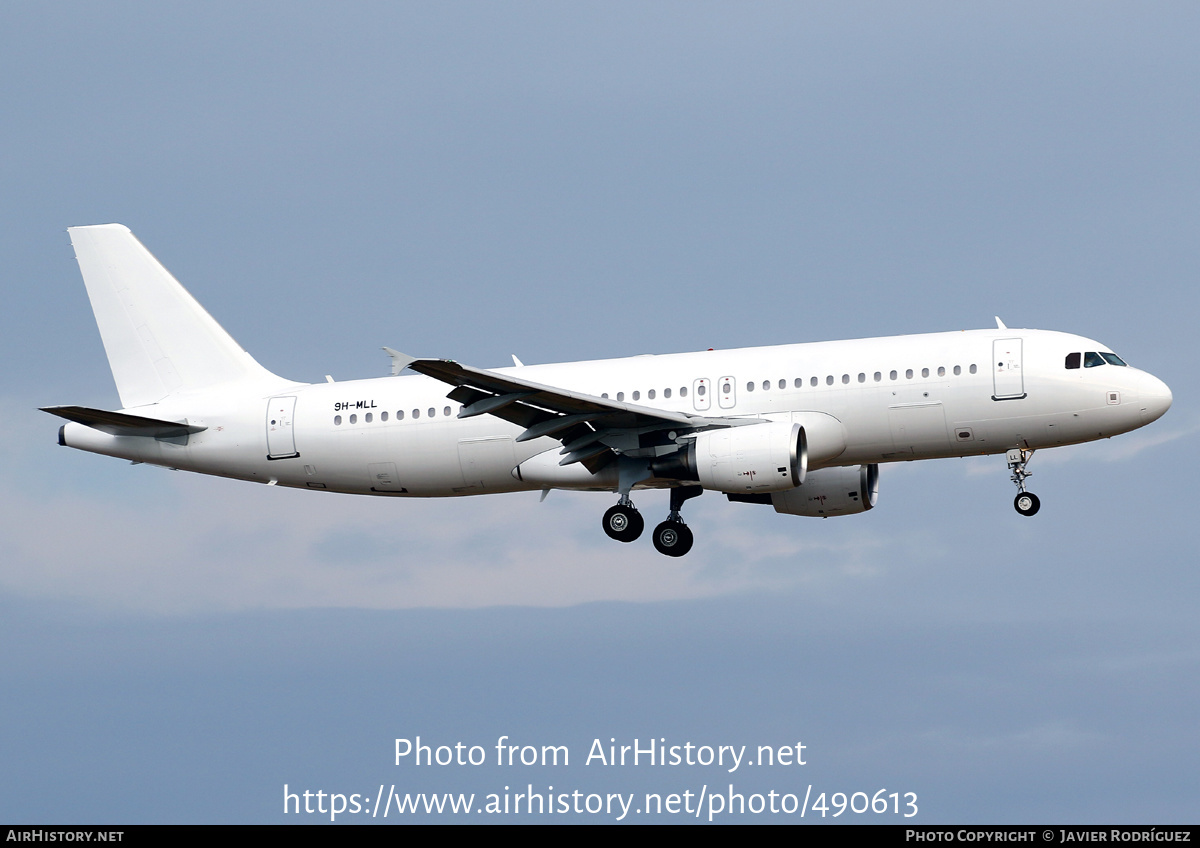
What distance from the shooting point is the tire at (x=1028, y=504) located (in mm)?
36406

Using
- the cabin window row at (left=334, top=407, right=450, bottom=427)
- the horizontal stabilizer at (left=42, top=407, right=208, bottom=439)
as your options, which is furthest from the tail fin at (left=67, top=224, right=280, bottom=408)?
the cabin window row at (left=334, top=407, right=450, bottom=427)

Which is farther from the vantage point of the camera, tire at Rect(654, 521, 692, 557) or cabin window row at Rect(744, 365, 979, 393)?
tire at Rect(654, 521, 692, 557)

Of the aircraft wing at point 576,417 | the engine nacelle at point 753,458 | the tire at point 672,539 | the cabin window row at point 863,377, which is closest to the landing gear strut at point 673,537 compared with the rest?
the tire at point 672,539

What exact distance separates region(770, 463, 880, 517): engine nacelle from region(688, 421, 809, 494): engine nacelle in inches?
194

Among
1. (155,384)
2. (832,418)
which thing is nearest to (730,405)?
(832,418)

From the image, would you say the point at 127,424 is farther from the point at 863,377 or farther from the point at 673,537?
the point at 863,377

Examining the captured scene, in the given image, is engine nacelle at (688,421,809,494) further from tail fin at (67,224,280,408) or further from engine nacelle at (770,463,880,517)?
tail fin at (67,224,280,408)

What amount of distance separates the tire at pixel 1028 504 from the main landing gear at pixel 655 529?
8273 millimetres

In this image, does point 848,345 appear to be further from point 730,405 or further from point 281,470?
point 281,470

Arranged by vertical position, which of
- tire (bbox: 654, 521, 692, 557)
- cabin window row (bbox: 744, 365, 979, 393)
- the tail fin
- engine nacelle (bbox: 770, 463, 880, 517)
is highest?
the tail fin

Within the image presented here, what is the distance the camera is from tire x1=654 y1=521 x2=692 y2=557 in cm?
3875

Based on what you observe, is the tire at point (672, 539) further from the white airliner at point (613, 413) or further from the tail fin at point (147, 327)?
the tail fin at point (147, 327)

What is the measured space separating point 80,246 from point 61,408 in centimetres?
774

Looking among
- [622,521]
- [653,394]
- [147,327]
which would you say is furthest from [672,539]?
[147,327]
